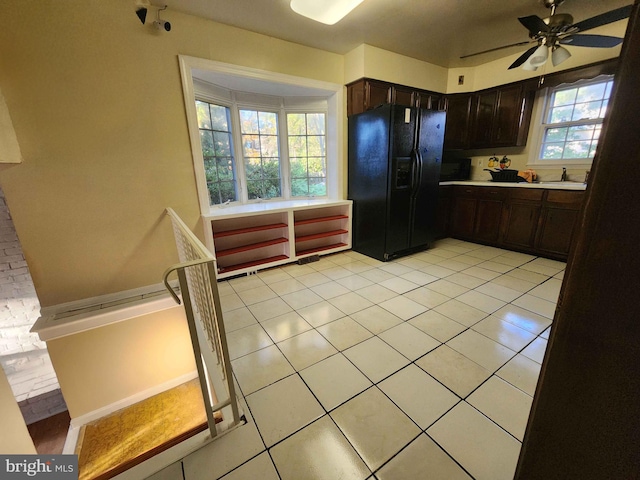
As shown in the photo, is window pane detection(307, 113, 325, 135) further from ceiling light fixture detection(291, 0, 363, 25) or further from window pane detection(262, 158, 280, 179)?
ceiling light fixture detection(291, 0, 363, 25)

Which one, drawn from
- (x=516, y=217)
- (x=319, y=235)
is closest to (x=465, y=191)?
(x=516, y=217)

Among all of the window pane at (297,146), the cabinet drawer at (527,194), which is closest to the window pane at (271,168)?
the window pane at (297,146)

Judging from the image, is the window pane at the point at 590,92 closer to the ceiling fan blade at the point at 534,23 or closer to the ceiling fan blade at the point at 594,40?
the ceiling fan blade at the point at 594,40

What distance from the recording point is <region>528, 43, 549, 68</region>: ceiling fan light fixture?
232cm

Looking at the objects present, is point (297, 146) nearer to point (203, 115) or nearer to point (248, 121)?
point (248, 121)

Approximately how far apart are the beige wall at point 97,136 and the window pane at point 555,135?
3.98m

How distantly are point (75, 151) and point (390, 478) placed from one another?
308 centimetres

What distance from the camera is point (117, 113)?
2.22m

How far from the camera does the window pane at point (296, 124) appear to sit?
375 cm

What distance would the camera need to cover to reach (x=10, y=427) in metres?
1.34

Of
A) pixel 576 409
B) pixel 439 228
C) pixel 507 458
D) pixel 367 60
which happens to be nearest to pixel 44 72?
pixel 367 60

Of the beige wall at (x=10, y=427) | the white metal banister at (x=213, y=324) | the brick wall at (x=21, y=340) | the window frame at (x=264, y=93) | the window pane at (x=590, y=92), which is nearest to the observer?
the white metal banister at (x=213, y=324)

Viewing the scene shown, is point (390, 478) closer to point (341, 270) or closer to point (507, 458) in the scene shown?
point (507, 458)

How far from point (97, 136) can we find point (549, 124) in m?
5.30
